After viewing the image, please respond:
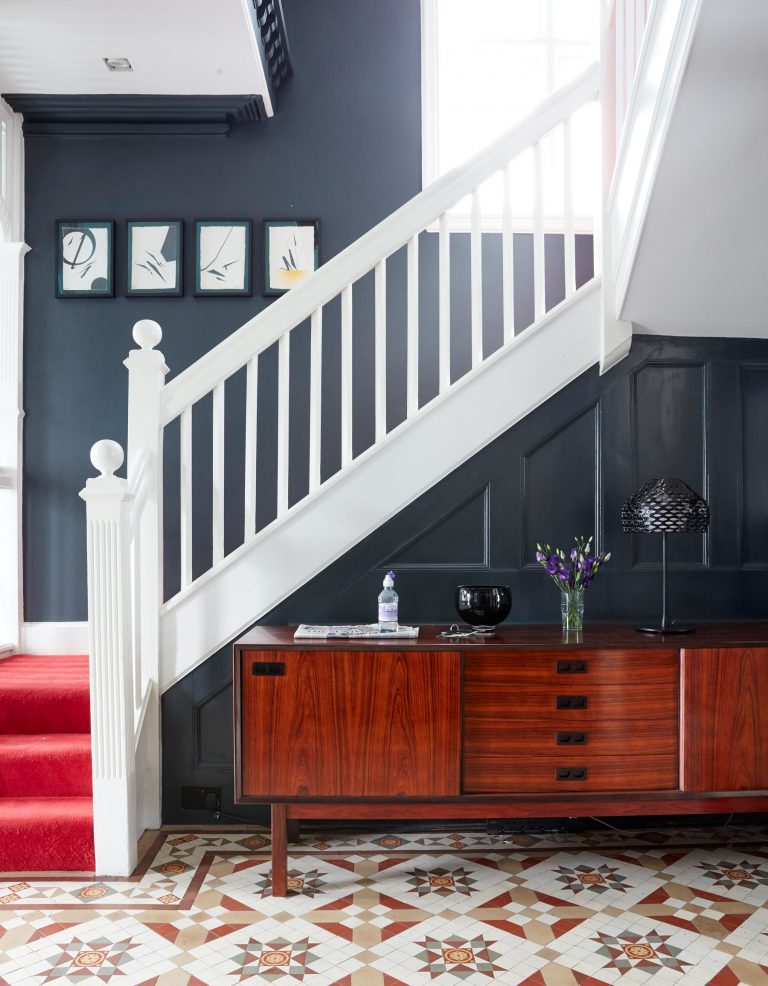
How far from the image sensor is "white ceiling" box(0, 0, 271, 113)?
326 centimetres

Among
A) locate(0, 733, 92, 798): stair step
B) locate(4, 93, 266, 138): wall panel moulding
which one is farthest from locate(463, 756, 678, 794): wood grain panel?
locate(4, 93, 266, 138): wall panel moulding

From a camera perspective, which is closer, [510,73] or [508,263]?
[508,263]

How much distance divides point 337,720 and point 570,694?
70 centimetres

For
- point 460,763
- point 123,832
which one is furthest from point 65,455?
point 460,763

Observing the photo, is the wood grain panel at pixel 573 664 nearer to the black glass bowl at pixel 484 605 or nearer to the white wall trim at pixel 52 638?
the black glass bowl at pixel 484 605

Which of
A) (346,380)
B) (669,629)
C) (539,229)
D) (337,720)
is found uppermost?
(539,229)

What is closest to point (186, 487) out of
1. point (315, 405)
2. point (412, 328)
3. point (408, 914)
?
point (315, 405)

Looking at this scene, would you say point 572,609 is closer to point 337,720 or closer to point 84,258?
point 337,720

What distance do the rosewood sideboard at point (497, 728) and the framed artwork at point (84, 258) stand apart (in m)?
2.29

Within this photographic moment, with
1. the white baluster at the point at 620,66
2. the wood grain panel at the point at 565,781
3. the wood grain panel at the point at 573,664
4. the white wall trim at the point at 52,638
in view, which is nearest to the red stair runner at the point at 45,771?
the white wall trim at the point at 52,638

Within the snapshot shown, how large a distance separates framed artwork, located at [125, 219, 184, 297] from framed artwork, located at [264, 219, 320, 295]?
428mm

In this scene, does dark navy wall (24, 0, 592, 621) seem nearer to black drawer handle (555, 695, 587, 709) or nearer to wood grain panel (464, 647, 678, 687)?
wood grain panel (464, 647, 678, 687)

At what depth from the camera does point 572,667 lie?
252 centimetres

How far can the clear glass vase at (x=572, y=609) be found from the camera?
2.80 metres
